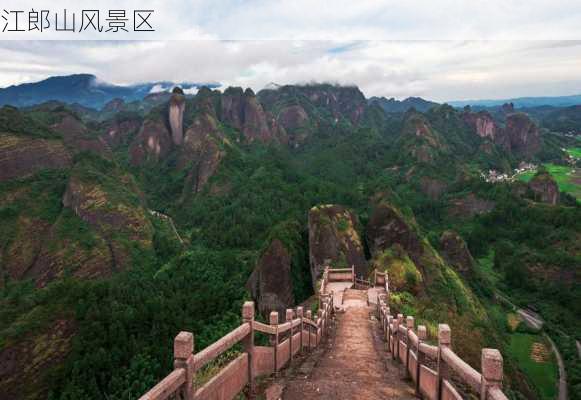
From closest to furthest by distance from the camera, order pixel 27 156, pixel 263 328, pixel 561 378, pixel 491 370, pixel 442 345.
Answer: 1. pixel 491 370
2. pixel 442 345
3. pixel 263 328
4. pixel 561 378
5. pixel 27 156

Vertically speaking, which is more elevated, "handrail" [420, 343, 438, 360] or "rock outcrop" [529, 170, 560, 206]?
Answer: "handrail" [420, 343, 438, 360]

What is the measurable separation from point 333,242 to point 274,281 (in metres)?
7.92

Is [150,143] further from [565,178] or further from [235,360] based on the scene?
[565,178]

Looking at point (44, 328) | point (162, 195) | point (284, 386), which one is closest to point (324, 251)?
point (44, 328)

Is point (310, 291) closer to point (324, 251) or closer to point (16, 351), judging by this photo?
point (324, 251)

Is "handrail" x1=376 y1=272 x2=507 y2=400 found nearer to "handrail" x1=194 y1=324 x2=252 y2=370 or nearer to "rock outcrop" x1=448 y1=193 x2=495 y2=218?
"handrail" x1=194 y1=324 x2=252 y2=370

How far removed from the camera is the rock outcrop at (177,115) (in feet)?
407

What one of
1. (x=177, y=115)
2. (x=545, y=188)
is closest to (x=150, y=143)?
(x=177, y=115)

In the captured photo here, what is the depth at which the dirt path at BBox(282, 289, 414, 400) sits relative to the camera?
28.5ft

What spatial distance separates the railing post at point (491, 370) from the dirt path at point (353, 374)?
375 centimetres

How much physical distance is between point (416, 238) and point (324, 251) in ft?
35.2

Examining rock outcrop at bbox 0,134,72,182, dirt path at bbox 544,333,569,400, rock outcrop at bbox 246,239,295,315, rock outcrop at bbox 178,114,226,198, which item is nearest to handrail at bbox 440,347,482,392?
rock outcrop at bbox 246,239,295,315

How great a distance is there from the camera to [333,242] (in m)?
42.2

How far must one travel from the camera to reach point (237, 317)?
47.0m
